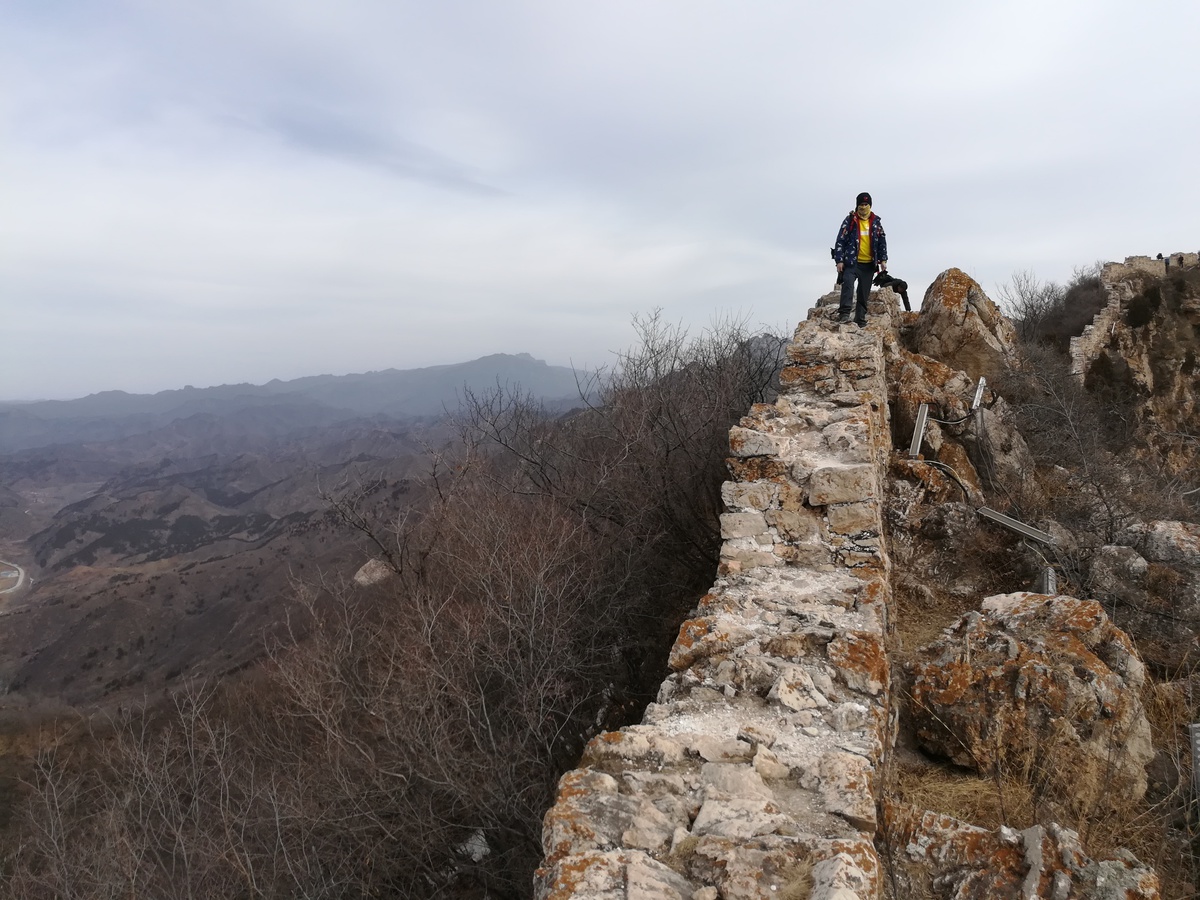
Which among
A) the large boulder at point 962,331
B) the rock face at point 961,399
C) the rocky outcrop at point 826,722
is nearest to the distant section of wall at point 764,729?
the rocky outcrop at point 826,722

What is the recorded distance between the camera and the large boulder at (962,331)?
389 inches

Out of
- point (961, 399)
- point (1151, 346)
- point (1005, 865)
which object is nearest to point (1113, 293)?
point (1151, 346)

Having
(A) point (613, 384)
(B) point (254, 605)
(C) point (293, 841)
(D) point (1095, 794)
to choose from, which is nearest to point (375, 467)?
(B) point (254, 605)

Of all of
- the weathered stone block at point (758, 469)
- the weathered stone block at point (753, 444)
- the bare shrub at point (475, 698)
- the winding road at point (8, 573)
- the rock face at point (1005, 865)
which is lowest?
the winding road at point (8, 573)

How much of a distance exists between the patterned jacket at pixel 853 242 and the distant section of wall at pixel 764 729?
122 inches

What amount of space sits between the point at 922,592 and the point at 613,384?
400 inches

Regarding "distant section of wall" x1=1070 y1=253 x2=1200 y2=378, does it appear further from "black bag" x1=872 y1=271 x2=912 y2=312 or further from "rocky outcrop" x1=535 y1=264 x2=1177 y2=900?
"rocky outcrop" x1=535 y1=264 x2=1177 y2=900

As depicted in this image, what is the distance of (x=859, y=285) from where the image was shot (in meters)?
7.88

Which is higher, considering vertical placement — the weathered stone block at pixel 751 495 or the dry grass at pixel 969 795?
the weathered stone block at pixel 751 495

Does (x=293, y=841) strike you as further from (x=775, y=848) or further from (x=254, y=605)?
(x=254, y=605)

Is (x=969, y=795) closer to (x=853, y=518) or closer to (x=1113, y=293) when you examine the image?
(x=853, y=518)

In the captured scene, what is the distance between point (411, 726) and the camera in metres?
6.56

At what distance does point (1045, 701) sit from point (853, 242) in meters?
5.65

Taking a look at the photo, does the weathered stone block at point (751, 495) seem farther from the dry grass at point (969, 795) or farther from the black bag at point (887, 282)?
the black bag at point (887, 282)
